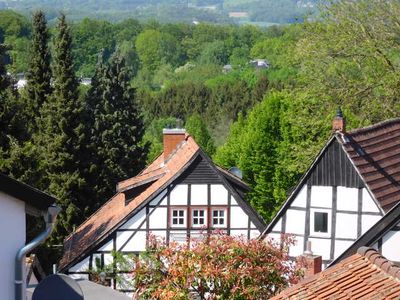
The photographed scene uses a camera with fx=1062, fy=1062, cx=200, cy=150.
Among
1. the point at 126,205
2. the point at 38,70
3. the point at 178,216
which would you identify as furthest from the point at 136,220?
the point at 38,70

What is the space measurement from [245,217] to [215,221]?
2.75ft

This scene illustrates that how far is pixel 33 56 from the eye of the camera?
45406 millimetres

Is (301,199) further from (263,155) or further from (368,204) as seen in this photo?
(263,155)

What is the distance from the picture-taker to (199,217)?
1149 inches

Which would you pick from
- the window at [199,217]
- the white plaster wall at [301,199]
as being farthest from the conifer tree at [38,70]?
the white plaster wall at [301,199]

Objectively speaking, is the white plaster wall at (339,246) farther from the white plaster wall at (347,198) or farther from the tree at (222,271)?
the tree at (222,271)

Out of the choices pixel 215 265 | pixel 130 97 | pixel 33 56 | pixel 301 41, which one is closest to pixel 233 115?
pixel 130 97

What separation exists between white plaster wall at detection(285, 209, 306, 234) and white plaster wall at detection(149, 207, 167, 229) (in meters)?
5.42

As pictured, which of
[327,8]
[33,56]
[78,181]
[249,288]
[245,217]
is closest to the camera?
[249,288]

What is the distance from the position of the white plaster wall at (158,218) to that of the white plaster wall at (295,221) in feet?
17.8

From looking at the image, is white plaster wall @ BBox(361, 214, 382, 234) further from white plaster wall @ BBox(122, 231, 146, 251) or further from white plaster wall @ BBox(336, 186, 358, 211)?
A: white plaster wall @ BBox(122, 231, 146, 251)

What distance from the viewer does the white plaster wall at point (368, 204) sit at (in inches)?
910

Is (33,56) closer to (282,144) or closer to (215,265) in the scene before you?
(282,144)

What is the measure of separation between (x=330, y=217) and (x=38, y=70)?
23.6 m
